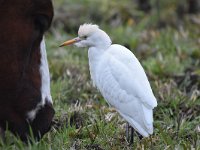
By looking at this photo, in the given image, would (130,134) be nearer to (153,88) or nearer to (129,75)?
(129,75)

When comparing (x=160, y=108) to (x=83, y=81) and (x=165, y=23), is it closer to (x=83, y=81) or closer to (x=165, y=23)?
(x=83, y=81)

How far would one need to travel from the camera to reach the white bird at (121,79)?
5035 millimetres

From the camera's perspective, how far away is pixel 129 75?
5.16m

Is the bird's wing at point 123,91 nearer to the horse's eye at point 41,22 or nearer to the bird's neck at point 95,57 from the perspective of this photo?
the bird's neck at point 95,57

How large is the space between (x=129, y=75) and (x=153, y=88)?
2079 millimetres

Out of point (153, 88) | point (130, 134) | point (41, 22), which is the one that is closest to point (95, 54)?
point (130, 134)

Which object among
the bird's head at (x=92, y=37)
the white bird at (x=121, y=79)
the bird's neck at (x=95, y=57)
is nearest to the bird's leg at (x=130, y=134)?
the white bird at (x=121, y=79)

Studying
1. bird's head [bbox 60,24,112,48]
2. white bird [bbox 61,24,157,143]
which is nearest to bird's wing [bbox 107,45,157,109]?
white bird [bbox 61,24,157,143]

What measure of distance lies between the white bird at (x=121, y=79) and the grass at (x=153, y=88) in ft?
0.78

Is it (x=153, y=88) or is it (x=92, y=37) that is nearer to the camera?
(x=92, y=37)

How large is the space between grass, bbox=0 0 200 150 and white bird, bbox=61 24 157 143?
24 centimetres

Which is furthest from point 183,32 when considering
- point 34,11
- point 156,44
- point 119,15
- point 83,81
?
point 34,11

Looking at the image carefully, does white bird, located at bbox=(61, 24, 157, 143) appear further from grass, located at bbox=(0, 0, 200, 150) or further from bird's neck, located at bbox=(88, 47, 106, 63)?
grass, located at bbox=(0, 0, 200, 150)

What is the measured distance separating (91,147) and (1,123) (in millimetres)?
1069
